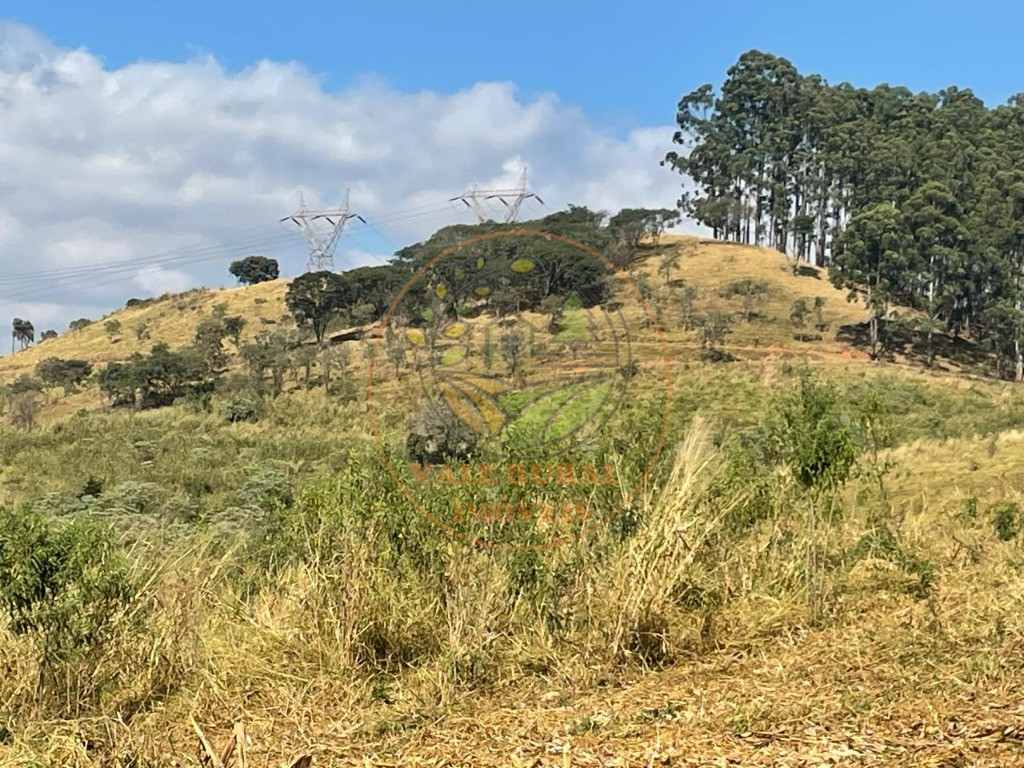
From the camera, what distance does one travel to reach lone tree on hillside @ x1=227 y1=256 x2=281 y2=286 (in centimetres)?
7744

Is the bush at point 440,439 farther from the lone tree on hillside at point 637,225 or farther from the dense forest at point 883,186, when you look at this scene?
the lone tree on hillside at point 637,225

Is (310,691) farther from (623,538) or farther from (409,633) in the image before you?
(623,538)

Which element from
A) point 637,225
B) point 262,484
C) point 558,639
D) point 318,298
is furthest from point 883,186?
point 558,639

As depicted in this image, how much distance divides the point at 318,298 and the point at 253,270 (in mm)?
31443

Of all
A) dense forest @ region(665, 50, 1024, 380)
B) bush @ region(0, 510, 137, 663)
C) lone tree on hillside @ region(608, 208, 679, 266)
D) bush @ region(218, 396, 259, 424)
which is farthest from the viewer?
lone tree on hillside @ region(608, 208, 679, 266)

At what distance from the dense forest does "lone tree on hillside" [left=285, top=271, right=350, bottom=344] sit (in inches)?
1099

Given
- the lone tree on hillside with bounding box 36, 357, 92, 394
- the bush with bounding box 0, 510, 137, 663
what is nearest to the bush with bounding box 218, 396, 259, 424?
the lone tree on hillside with bounding box 36, 357, 92, 394

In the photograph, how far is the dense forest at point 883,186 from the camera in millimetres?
44719

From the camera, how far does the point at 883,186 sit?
53.9m

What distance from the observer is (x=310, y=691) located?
479cm

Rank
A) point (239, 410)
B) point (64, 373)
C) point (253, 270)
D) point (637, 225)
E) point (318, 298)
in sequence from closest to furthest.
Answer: point (239, 410) → point (64, 373) → point (318, 298) → point (637, 225) → point (253, 270)

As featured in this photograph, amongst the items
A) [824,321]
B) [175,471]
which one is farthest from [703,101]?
[175,471]

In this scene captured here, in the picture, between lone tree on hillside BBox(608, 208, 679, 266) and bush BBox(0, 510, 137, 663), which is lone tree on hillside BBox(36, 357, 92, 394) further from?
bush BBox(0, 510, 137, 663)

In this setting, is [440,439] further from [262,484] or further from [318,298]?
[318,298]
